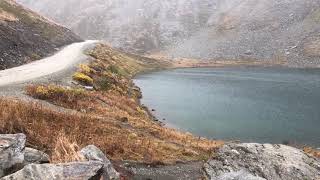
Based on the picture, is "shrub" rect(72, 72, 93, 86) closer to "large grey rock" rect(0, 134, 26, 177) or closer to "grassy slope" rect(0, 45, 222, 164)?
"grassy slope" rect(0, 45, 222, 164)

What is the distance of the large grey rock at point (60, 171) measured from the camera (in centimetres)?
1083

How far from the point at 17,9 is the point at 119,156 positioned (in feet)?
306

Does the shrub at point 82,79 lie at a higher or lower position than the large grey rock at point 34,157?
higher

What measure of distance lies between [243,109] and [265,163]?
4869 centimetres

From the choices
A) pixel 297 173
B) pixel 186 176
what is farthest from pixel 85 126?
pixel 297 173

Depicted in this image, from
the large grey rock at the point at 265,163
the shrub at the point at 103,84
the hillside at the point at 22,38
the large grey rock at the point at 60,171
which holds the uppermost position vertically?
the hillside at the point at 22,38

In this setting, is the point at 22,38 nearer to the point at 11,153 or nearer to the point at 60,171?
the point at 11,153

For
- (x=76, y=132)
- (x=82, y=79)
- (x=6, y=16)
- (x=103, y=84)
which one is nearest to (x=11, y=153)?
(x=76, y=132)

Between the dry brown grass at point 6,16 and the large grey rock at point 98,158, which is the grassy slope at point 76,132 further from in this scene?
the dry brown grass at point 6,16

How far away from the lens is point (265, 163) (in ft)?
61.0

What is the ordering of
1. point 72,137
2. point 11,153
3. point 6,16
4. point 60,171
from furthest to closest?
point 6,16 < point 72,137 < point 11,153 < point 60,171

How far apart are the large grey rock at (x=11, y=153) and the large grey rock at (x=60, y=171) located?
176 centimetres

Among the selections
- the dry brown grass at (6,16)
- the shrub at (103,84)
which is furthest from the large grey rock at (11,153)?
the dry brown grass at (6,16)

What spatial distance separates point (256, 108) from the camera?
221 ft
